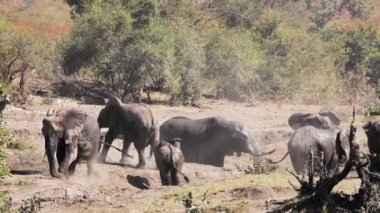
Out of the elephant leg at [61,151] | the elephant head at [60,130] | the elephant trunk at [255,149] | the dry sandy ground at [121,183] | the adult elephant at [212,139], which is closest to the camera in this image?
the dry sandy ground at [121,183]

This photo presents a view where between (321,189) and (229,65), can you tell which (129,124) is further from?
(229,65)

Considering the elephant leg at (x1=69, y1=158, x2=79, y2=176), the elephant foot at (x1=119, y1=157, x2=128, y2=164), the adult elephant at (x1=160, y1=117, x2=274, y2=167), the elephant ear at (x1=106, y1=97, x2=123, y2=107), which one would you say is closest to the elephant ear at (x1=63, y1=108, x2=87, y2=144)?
the elephant leg at (x1=69, y1=158, x2=79, y2=176)

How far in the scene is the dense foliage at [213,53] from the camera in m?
33.3

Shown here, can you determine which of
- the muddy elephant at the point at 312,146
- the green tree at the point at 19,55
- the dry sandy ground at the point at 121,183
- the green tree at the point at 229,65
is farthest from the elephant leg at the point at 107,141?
the green tree at the point at 229,65

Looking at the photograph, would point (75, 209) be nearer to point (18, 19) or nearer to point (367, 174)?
point (367, 174)

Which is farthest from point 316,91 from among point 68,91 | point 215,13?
point 68,91

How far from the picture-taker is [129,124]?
19.6m

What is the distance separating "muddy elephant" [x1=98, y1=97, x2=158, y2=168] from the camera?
1948 centimetres

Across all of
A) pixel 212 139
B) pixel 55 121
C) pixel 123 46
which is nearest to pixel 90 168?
pixel 55 121

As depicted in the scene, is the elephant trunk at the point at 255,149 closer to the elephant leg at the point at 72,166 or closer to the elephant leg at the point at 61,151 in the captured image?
the elephant leg at the point at 72,166

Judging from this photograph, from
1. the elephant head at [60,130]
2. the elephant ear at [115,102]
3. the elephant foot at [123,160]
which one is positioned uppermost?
the elephant ear at [115,102]

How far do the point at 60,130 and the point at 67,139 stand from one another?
24cm

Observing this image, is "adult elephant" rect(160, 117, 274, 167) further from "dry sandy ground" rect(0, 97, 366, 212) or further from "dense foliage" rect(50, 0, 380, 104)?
"dense foliage" rect(50, 0, 380, 104)

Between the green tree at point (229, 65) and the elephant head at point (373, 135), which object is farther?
the green tree at point (229, 65)
